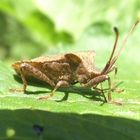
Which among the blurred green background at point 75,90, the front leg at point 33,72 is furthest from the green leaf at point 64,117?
the front leg at point 33,72

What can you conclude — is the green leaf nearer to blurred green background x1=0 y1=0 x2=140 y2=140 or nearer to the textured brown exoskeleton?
blurred green background x1=0 y1=0 x2=140 y2=140

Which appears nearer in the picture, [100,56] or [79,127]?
[79,127]

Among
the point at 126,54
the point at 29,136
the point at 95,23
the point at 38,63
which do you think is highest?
→ the point at 95,23

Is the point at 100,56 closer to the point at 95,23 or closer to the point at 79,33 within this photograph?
the point at 95,23

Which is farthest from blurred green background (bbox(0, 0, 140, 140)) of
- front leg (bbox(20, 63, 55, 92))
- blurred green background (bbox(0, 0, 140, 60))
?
front leg (bbox(20, 63, 55, 92))

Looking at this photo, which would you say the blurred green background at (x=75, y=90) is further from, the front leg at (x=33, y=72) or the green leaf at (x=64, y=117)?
the front leg at (x=33, y=72)

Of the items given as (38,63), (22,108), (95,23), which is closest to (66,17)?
(95,23)

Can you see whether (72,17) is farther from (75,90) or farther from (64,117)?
(64,117)
